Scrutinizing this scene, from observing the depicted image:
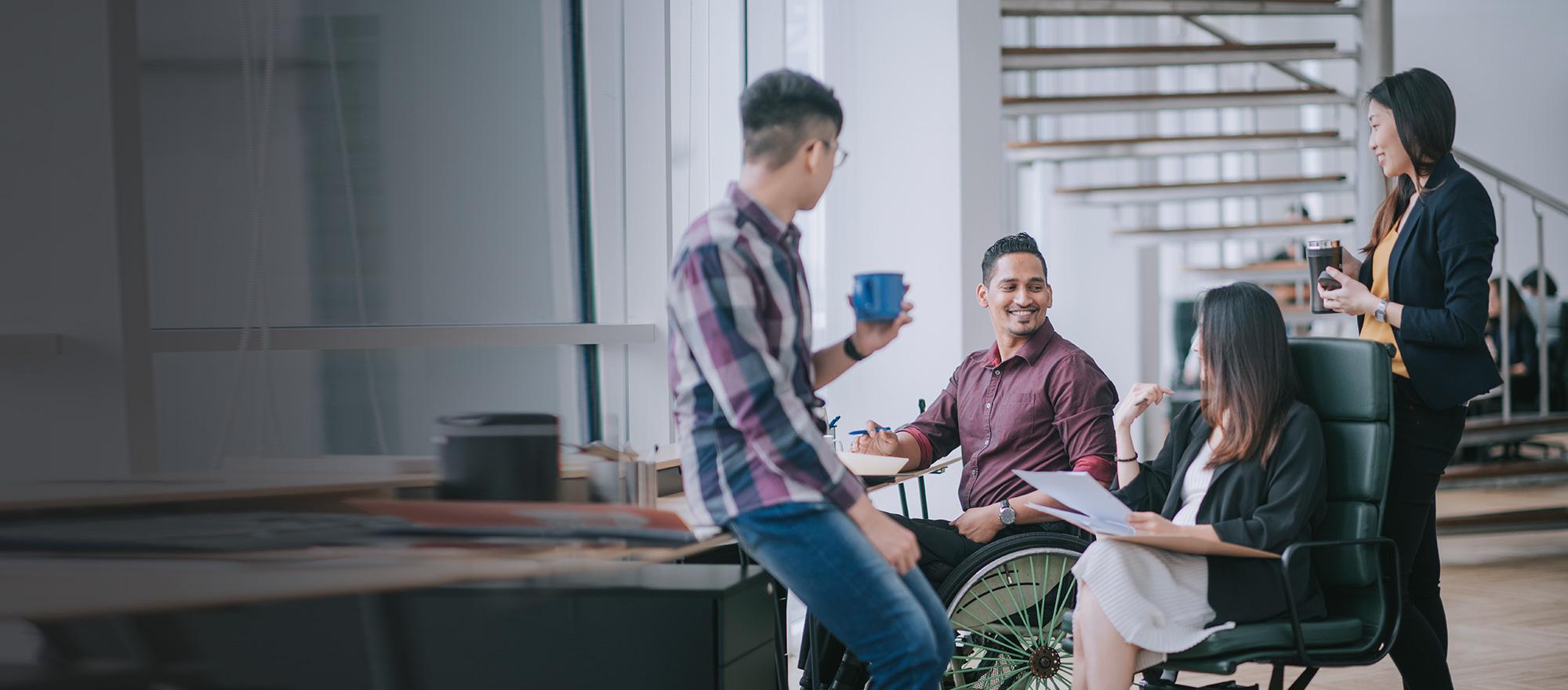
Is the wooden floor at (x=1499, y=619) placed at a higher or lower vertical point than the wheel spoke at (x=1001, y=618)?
lower

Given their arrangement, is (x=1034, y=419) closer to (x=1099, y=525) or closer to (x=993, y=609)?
(x=993, y=609)

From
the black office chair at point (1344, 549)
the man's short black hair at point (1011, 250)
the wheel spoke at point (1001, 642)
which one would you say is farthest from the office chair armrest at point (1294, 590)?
the man's short black hair at point (1011, 250)

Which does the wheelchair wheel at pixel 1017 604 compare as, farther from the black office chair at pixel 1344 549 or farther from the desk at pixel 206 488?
the desk at pixel 206 488

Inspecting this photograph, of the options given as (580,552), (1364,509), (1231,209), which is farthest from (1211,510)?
(1231,209)

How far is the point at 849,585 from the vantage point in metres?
1.60

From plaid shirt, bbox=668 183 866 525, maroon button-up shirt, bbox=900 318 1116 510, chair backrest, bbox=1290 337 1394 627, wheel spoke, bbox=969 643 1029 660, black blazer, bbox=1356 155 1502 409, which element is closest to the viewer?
plaid shirt, bbox=668 183 866 525

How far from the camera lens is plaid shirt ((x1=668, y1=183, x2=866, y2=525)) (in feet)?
4.85

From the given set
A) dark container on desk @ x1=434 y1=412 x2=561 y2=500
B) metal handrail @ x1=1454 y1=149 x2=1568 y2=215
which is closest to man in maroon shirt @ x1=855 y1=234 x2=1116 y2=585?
dark container on desk @ x1=434 y1=412 x2=561 y2=500

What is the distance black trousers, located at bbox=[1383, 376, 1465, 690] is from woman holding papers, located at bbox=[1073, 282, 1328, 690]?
30 centimetres

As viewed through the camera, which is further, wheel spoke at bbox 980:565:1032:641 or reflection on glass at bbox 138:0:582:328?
wheel spoke at bbox 980:565:1032:641

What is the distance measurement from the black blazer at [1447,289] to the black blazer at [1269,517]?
32 centimetres

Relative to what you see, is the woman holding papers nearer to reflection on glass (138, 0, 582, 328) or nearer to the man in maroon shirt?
the man in maroon shirt

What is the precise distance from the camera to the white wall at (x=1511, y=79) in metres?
11.2

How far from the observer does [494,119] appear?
8.53 ft
